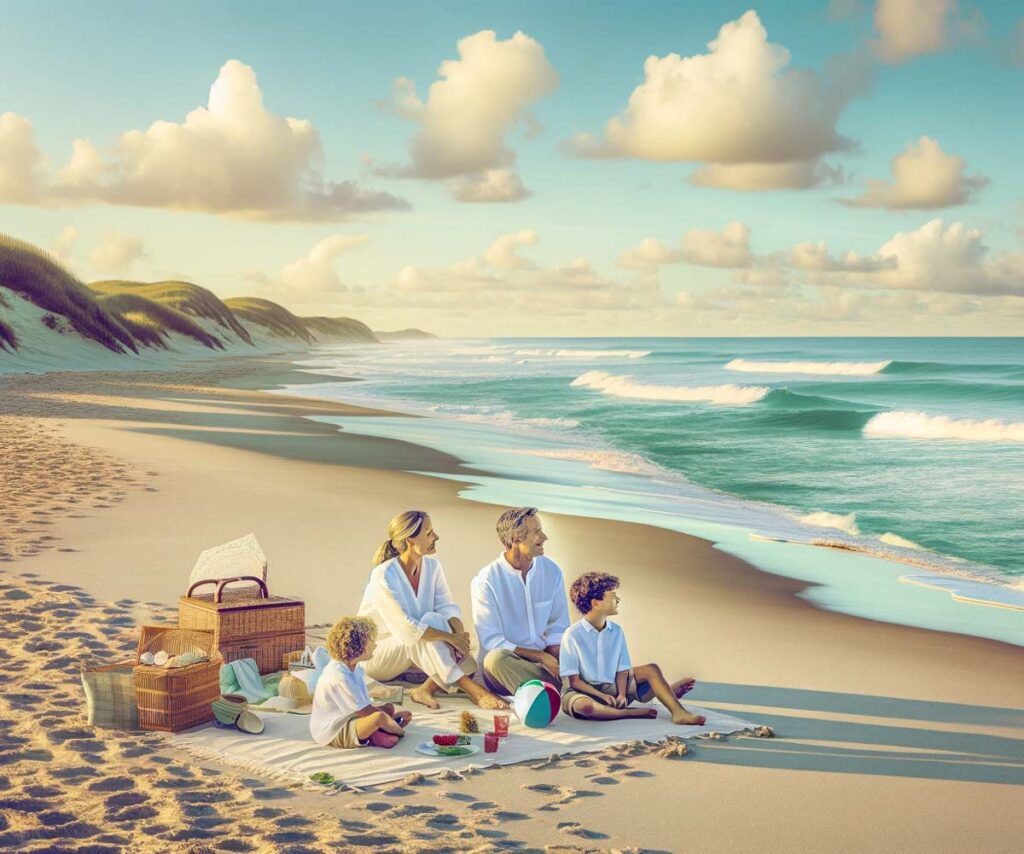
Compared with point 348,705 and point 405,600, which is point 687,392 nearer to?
point 405,600

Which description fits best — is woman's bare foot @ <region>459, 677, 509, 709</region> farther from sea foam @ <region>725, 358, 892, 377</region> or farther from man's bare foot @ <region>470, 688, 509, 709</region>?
sea foam @ <region>725, 358, 892, 377</region>

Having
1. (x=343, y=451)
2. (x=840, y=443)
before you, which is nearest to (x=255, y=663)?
(x=343, y=451)

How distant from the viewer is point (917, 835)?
4707 mm

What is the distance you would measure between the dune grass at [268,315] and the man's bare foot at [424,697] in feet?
382

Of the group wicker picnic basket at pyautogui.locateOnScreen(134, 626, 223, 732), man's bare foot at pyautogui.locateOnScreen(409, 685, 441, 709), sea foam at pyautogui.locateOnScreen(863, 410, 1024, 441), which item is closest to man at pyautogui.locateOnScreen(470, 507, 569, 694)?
man's bare foot at pyautogui.locateOnScreen(409, 685, 441, 709)

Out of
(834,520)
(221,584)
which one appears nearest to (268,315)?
(834,520)

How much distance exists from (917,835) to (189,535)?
26.3 ft

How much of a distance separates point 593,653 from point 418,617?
3.56 ft

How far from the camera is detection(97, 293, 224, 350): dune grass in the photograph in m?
65.9

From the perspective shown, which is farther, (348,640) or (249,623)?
(249,623)

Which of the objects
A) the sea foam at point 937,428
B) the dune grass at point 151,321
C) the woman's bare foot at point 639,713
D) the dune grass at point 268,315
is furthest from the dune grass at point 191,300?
the woman's bare foot at point 639,713

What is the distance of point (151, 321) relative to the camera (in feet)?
244

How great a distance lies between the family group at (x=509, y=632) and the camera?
6.25 m

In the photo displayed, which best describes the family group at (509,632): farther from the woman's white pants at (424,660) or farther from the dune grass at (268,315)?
the dune grass at (268,315)
